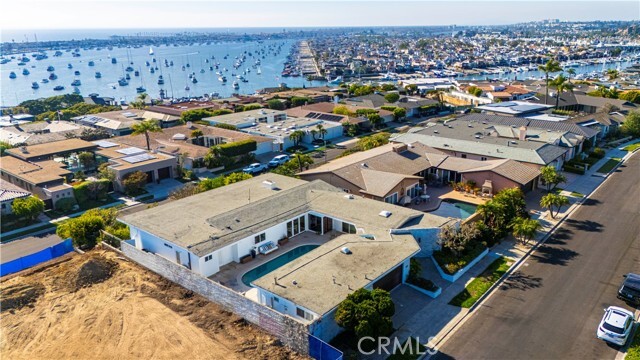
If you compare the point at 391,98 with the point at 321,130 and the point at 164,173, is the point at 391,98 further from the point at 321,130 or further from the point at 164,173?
the point at 164,173

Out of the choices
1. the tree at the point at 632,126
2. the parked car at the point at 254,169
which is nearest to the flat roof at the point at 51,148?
the parked car at the point at 254,169

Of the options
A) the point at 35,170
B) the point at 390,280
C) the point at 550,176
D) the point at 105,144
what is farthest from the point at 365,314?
the point at 105,144

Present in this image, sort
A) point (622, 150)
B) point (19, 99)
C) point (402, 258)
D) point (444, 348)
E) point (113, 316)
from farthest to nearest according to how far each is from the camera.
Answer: point (19, 99), point (622, 150), point (402, 258), point (113, 316), point (444, 348)

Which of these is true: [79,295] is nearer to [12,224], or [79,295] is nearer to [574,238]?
[12,224]

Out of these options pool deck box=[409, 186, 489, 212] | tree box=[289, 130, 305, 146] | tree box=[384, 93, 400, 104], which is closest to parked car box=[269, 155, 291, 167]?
tree box=[289, 130, 305, 146]

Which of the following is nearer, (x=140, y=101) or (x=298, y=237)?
(x=298, y=237)

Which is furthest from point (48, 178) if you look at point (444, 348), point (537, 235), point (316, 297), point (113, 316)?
point (537, 235)

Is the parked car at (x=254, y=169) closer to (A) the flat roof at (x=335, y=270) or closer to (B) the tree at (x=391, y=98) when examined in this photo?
(A) the flat roof at (x=335, y=270)
